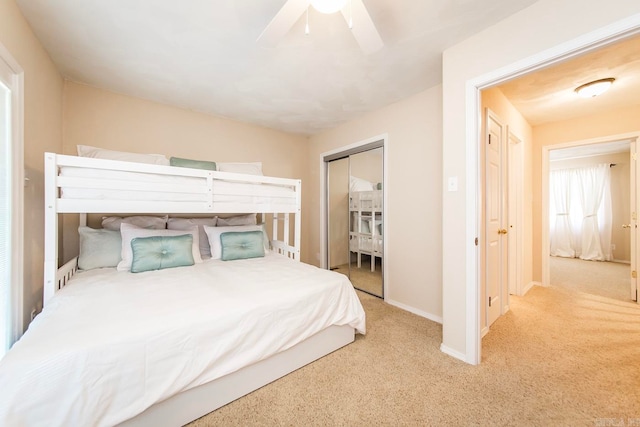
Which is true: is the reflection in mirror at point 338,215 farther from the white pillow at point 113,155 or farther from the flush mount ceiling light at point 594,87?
the flush mount ceiling light at point 594,87

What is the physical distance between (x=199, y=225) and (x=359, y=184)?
2114mm

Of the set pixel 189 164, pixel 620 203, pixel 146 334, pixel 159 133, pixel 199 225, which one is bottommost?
pixel 146 334

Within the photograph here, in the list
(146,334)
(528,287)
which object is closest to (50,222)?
(146,334)

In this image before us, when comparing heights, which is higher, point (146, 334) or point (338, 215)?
point (338, 215)

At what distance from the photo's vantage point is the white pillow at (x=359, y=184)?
3179 millimetres

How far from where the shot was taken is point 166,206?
6.53 ft

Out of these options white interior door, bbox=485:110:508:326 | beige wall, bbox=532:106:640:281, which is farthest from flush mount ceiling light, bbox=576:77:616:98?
beige wall, bbox=532:106:640:281

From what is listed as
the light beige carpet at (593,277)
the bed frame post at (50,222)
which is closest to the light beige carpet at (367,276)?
the light beige carpet at (593,277)

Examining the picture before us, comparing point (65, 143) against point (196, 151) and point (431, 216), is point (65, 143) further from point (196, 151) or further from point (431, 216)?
point (431, 216)

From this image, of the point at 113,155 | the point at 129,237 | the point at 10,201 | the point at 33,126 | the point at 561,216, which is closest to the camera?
the point at 10,201

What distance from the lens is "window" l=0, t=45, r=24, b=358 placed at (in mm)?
1341

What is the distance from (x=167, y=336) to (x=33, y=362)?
42 centimetres

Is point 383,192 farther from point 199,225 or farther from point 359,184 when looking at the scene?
point 199,225

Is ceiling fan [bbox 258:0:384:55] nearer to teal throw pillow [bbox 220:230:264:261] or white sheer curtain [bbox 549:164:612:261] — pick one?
teal throw pillow [bbox 220:230:264:261]
